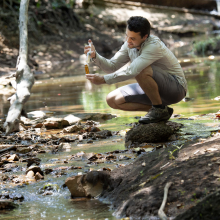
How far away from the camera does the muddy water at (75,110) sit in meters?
2.32

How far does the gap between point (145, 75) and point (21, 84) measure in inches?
99.2

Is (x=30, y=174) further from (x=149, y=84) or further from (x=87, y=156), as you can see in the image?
(x=149, y=84)

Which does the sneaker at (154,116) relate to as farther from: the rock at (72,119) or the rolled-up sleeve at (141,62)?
the rock at (72,119)

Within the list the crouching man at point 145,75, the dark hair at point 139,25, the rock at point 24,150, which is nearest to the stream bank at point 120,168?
the rock at point 24,150

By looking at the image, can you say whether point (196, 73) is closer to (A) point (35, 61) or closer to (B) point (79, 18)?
(A) point (35, 61)

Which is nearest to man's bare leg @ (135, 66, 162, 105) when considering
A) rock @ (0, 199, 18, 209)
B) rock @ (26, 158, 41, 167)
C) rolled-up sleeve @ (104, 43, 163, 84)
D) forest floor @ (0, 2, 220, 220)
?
rolled-up sleeve @ (104, 43, 163, 84)

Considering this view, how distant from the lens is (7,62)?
14.2m

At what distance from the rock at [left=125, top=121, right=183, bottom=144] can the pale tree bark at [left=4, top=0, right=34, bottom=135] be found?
186 cm

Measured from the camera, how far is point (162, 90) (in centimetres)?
409

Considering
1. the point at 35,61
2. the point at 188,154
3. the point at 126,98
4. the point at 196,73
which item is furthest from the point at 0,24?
the point at 188,154

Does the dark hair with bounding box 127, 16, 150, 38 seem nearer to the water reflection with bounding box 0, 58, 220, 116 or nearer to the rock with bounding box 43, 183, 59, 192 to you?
the water reflection with bounding box 0, 58, 220, 116

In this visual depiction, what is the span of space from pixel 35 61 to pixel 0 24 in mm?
2816

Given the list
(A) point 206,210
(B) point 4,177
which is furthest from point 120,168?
(A) point 206,210

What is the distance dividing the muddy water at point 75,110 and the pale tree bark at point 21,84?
804 mm
